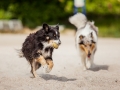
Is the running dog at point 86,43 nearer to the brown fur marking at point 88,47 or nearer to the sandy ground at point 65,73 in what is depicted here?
the brown fur marking at point 88,47

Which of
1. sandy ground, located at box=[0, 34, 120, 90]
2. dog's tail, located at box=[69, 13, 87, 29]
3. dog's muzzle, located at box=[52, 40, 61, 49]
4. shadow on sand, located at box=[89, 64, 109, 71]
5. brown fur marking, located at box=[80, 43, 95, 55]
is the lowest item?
shadow on sand, located at box=[89, 64, 109, 71]

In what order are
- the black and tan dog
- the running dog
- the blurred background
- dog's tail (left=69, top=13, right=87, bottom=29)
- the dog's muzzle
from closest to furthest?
the dog's muzzle, the black and tan dog, the running dog, dog's tail (left=69, top=13, right=87, bottom=29), the blurred background

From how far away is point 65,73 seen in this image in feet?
34.6

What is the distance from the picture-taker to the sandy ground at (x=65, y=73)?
28.4ft

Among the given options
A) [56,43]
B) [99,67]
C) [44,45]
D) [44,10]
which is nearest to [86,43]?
[99,67]

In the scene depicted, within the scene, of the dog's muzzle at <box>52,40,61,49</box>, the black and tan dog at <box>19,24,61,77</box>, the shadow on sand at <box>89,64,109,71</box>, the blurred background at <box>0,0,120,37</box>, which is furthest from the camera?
the blurred background at <box>0,0,120,37</box>

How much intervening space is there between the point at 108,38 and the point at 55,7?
4784 millimetres

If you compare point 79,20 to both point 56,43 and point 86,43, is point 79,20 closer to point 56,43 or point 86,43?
point 86,43

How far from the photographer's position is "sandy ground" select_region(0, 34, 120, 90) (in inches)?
341

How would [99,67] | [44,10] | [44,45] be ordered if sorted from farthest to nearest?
[44,10] → [99,67] → [44,45]

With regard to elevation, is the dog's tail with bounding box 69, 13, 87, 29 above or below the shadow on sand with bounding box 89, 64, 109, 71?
above

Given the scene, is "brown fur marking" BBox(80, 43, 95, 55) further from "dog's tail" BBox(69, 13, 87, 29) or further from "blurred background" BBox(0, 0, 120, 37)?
"blurred background" BBox(0, 0, 120, 37)

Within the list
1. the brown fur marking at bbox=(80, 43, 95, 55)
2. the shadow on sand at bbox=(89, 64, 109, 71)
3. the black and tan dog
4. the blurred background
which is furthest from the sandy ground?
the blurred background

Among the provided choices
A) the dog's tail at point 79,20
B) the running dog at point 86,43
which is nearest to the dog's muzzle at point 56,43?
the running dog at point 86,43
